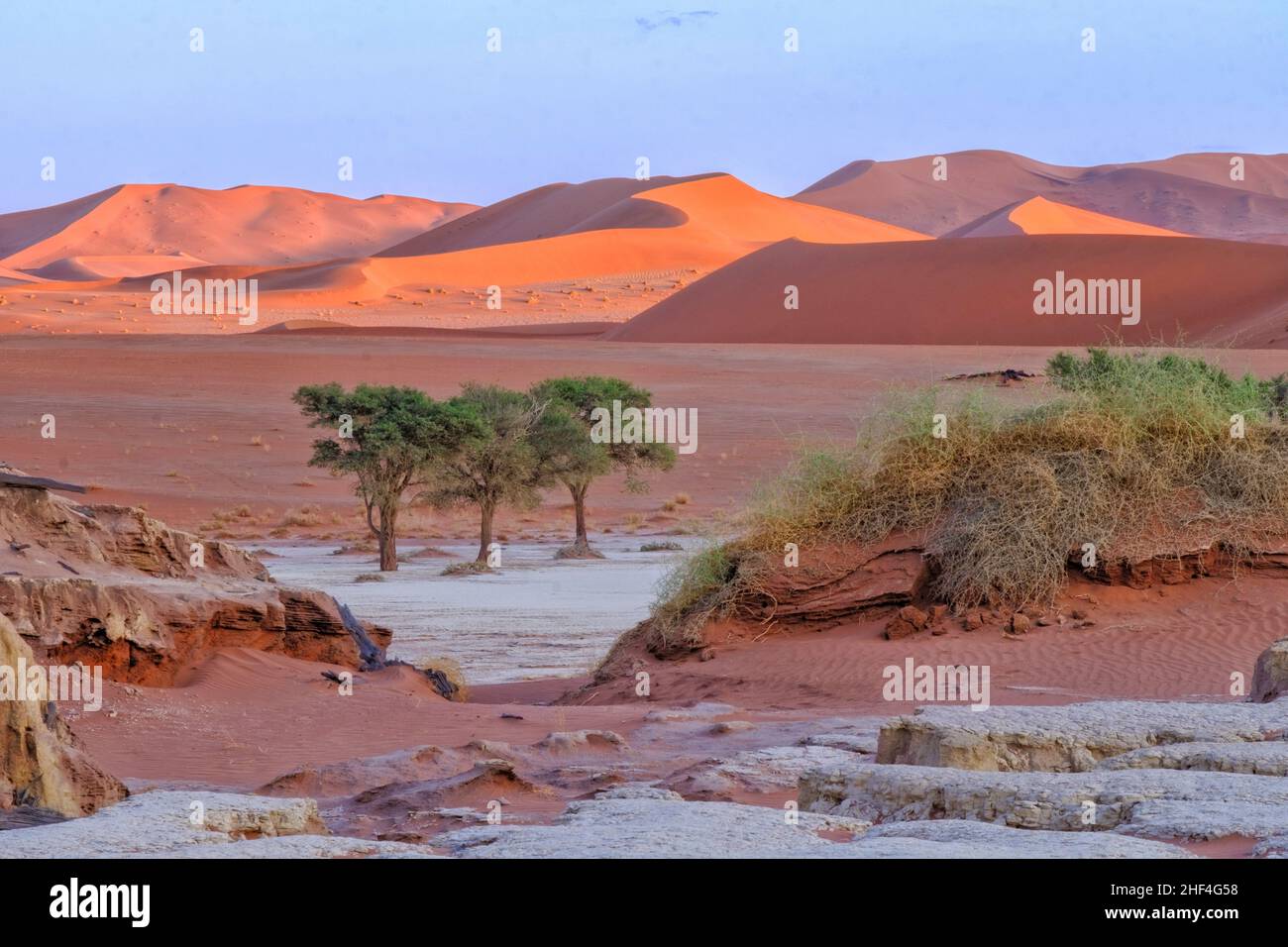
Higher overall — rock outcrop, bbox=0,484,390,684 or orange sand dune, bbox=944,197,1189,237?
orange sand dune, bbox=944,197,1189,237

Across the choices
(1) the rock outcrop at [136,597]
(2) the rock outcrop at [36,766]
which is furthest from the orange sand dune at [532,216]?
(2) the rock outcrop at [36,766]

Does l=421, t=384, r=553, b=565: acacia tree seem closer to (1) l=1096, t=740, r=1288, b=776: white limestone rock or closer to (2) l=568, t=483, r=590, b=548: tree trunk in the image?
(2) l=568, t=483, r=590, b=548: tree trunk

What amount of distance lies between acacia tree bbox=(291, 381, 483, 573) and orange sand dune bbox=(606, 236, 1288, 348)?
46.2 m

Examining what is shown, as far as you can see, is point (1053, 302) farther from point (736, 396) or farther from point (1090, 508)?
point (1090, 508)

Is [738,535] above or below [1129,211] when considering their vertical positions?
below

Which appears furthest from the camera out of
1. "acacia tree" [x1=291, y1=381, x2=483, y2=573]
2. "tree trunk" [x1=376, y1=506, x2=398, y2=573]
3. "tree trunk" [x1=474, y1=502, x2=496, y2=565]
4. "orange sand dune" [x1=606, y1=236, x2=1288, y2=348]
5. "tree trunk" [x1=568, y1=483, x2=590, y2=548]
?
"orange sand dune" [x1=606, y1=236, x2=1288, y2=348]

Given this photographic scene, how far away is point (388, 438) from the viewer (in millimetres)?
28609

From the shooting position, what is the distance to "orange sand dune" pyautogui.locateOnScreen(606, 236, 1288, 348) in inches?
2869

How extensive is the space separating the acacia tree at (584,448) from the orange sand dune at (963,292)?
38239 millimetres

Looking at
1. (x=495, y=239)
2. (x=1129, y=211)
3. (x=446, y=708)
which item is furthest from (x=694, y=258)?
(x=446, y=708)

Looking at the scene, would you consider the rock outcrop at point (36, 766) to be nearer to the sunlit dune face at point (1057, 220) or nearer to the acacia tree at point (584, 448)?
the acacia tree at point (584, 448)

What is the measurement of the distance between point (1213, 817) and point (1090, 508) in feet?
30.9

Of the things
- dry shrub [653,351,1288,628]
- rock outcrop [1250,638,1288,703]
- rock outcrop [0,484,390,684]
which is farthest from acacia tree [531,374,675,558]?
rock outcrop [1250,638,1288,703]
